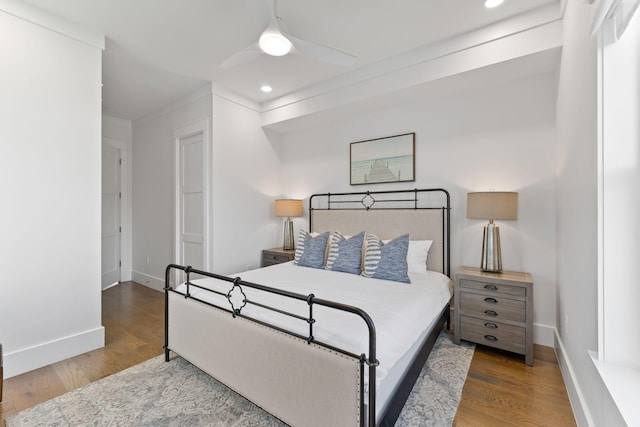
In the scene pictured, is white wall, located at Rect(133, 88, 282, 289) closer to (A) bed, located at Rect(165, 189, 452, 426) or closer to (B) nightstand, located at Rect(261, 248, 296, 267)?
(B) nightstand, located at Rect(261, 248, 296, 267)

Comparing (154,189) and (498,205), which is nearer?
(498,205)

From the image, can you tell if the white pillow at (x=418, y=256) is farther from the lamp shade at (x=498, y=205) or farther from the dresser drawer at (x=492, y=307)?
the lamp shade at (x=498, y=205)

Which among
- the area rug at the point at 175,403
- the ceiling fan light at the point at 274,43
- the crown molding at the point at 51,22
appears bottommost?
the area rug at the point at 175,403

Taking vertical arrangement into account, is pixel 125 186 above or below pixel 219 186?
above

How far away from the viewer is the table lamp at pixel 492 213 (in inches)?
103

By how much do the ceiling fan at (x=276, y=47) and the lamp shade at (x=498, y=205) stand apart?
5.69ft

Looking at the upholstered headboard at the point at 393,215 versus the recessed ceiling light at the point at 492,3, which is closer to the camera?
the recessed ceiling light at the point at 492,3

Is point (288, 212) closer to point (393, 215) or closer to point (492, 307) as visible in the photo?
point (393, 215)

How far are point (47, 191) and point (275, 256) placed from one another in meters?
2.53

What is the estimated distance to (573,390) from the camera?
1.84 m

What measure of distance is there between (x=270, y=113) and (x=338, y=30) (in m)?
1.89

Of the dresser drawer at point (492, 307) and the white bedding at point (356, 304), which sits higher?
the white bedding at point (356, 304)

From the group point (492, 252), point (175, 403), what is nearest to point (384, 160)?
point (492, 252)

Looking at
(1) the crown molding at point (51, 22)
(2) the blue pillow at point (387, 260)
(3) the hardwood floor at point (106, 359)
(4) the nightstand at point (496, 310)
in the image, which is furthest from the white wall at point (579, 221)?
(1) the crown molding at point (51, 22)
